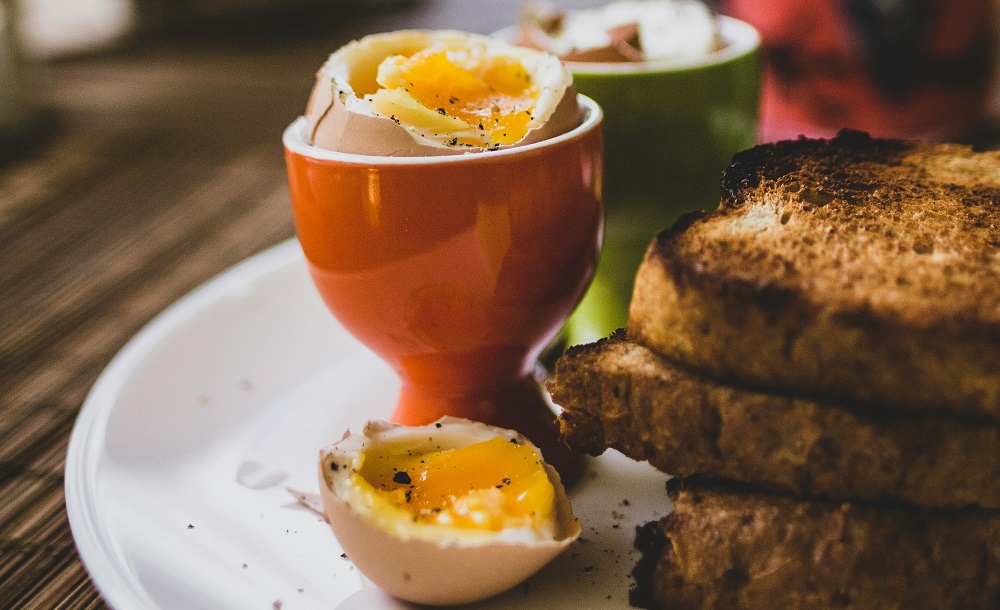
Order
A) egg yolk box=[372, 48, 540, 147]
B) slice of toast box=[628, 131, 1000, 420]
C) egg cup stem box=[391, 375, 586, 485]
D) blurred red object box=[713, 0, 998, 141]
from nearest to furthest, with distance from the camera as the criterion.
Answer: slice of toast box=[628, 131, 1000, 420], egg yolk box=[372, 48, 540, 147], egg cup stem box=[391, 375, 586, 485], blurred red object box=[713, 0, 998, 141]

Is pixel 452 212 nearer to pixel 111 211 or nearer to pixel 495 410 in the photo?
pixel 495 410

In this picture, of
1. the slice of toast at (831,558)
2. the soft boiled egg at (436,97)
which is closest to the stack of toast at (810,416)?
the slice of toast at (831,558)

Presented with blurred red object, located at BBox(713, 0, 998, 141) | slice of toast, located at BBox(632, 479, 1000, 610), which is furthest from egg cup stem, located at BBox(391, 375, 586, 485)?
blurred red object, located at BBox(713, 0, 998, 141)

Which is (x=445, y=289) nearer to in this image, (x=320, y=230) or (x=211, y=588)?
(x=320, y=230)

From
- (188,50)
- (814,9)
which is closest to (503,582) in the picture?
(814,9)

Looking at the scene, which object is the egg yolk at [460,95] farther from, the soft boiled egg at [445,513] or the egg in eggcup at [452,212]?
the soft boiled egg at [445,513]

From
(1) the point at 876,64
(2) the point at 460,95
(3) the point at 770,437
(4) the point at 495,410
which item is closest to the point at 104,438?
(4) the point at 495,410

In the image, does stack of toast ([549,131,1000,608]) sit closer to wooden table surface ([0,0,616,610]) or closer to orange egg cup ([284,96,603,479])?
orange egg cup ([284,96,603,479])
